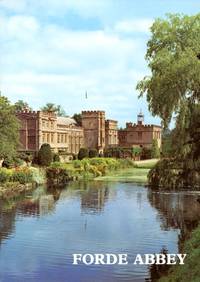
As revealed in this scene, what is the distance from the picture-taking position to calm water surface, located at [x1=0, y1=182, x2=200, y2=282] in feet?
48.5

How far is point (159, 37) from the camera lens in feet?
81.4

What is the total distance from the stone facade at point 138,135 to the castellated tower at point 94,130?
293 inches

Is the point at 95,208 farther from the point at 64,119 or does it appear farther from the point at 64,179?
the point at 64,119

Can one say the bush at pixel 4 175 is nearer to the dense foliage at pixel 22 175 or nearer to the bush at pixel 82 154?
the dense foliage at pixel 22 175

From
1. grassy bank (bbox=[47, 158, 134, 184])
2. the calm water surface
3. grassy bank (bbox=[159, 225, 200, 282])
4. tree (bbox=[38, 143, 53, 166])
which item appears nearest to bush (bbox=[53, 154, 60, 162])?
grassy bank (bbox=[47, 158, 134, 184])

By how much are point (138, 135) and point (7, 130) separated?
46562 mm

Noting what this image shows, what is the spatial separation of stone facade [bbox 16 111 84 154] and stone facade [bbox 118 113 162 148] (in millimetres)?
14082

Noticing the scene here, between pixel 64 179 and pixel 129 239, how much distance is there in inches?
1024

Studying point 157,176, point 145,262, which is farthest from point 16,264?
point 157,176

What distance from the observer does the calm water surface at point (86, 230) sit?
14789mm

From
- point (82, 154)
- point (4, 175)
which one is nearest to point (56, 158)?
point (82, 154)

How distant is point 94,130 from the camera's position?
78.8 metres

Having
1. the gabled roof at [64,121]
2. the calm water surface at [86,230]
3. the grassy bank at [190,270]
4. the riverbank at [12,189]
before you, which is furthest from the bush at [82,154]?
the grassy bank at [190,270]

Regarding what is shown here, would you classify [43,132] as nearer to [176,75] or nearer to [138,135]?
[138,135]
